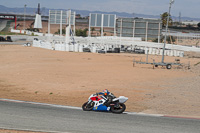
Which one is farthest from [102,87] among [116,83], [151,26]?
[151,26]

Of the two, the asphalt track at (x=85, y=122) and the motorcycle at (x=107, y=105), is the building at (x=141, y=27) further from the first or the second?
the asphalt track at (x=85, y=122)

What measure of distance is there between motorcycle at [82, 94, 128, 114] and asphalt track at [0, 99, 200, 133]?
12.1 inches

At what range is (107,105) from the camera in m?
14.1

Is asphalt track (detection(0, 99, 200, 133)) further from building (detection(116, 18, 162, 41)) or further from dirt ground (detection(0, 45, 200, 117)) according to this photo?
building (detection(116, 18, 162, 41))

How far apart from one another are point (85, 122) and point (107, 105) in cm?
216

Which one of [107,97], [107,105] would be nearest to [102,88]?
[107,97]

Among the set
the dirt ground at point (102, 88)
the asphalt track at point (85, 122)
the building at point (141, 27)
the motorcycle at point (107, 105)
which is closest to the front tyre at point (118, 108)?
the motorcycle at point (107, 105)

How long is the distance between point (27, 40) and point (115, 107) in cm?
7585

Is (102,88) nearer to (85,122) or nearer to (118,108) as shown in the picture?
(118,108)

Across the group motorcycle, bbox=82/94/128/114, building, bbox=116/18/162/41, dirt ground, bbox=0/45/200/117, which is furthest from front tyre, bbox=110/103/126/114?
building, bbox=116/18/162/41

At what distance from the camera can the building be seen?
225 ft

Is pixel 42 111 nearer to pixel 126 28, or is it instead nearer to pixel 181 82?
pixel 181 82

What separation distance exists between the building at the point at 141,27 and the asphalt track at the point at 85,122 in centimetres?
5609

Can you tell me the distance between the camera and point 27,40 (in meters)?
86.8
